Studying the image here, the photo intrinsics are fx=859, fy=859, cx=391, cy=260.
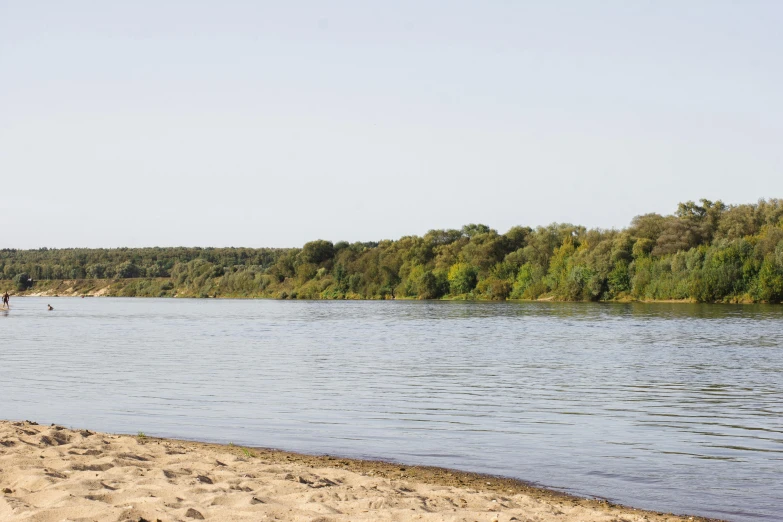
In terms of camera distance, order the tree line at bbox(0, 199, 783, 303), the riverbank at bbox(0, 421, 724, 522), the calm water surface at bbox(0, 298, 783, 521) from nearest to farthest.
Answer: the riverbank at bbox(0, 421, 724, 522)
the calm water surface at bbox(0, 298, 783, 521)
the tree line at bbox(0, 199, 783, 303)

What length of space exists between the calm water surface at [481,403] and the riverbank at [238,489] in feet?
4.11

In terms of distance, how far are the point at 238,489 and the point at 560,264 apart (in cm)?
10816

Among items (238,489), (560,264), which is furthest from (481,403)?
(560,264)

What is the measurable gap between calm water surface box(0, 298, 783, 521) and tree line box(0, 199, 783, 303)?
→ 180ft

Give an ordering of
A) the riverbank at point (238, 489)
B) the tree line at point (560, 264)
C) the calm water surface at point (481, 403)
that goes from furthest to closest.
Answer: the tree line at point (560, 264) < the calm water surface at point (481, 403) < the riverbank at point (238, 489)

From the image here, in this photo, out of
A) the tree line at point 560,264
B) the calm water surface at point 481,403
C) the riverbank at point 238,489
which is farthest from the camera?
the tree line at point 560,264

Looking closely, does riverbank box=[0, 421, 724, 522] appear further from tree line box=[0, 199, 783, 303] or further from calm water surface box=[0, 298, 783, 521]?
tree line box=[0, 199, 783, 303]

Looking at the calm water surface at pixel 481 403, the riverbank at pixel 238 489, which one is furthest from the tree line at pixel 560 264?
the riverbank at pixel 238 489

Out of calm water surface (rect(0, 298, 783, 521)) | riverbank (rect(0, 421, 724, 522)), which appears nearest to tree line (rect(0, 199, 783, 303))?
calm water surface (rect(0, 298, 783, 521))

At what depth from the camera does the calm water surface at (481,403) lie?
12.4 meters

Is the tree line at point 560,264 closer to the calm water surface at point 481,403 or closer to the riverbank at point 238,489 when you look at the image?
the calm water surface at point 481,403

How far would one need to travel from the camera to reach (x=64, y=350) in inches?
1439

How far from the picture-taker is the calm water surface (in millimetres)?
12430

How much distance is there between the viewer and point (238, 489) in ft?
31.2
